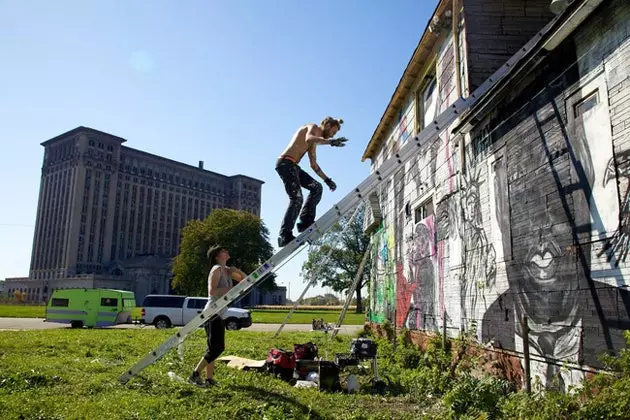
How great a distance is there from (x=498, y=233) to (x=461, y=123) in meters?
2.16

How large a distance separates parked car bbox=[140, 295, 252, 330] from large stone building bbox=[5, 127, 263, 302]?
221 feet

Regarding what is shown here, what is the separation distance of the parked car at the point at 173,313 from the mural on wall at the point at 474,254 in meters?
19.4

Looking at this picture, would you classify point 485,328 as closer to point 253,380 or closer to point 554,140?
point 554,140

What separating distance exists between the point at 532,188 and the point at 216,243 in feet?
185

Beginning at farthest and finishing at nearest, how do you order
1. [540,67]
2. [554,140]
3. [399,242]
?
[399,242], [540,67], [554,140]

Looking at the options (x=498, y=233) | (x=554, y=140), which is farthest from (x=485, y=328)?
(x=554, y=140)

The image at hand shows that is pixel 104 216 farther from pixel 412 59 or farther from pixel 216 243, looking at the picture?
pixel 412 59

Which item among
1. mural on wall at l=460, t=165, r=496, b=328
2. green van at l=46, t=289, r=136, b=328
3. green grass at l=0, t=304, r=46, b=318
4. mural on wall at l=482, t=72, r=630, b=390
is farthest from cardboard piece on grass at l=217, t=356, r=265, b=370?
green grass at l=0, t=304, r=46, b=318

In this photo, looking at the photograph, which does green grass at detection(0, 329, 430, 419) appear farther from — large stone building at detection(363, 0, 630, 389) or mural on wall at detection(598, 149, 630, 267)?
mural on wall at detection(598, 149, 630, 267)

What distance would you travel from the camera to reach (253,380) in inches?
301

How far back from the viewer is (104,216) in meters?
102

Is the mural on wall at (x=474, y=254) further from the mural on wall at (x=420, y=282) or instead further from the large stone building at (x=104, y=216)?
the large stone building at (x=104, y=216)

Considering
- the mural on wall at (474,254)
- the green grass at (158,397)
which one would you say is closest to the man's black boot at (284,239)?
the green grass at (158,397)

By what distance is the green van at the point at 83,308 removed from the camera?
24.7 metres
